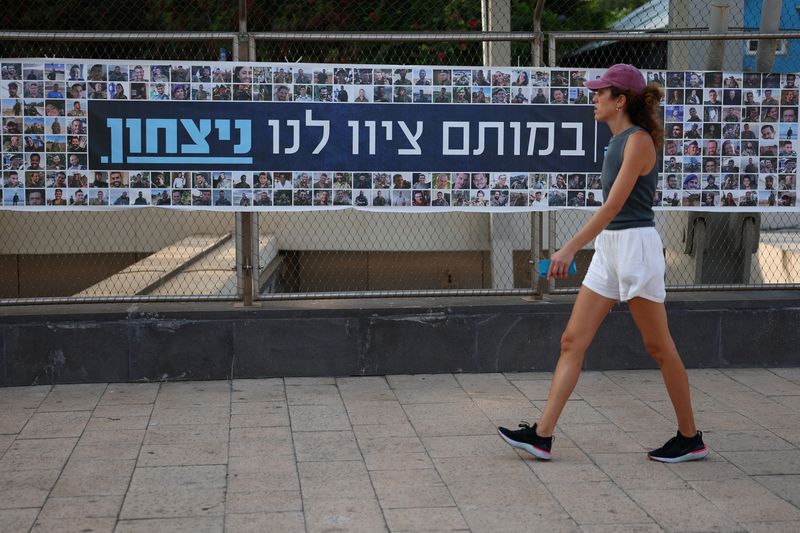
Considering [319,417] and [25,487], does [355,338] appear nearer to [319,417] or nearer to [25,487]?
[319,417]

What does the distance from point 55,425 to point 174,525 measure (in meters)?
1.82

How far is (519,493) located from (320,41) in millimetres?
3545

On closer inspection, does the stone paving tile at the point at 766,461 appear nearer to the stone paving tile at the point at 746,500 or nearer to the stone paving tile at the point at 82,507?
the stone paving tile at the point at 746,500

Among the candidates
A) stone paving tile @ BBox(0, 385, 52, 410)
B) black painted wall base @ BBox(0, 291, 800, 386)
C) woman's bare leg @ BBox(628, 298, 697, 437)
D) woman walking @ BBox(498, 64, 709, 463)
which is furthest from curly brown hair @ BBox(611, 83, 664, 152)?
stone paving tile @ BBox(0, 385, 52, 410)

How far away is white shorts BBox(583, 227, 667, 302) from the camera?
496 cm

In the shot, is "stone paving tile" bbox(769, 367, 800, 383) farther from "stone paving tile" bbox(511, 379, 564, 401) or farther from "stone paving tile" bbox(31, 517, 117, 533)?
"stone paving tile" bbox(31, 517, 117, 533)

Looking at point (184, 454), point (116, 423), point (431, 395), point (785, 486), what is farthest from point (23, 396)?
Answer: point (785, 486)

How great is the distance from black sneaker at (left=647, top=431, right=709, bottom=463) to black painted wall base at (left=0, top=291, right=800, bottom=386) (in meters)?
2.02

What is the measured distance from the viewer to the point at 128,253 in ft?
38.7

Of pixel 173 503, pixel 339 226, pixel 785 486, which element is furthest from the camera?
pixel 339 226

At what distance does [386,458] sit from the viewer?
5.13m

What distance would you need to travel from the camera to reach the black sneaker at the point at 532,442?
16.6 feet

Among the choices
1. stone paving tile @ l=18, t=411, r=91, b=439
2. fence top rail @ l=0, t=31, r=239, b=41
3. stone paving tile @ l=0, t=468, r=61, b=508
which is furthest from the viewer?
fence top rail @ l=0, t=31, r=239, b=41

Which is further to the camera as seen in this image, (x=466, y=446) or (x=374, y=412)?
(x=374, y=412)
